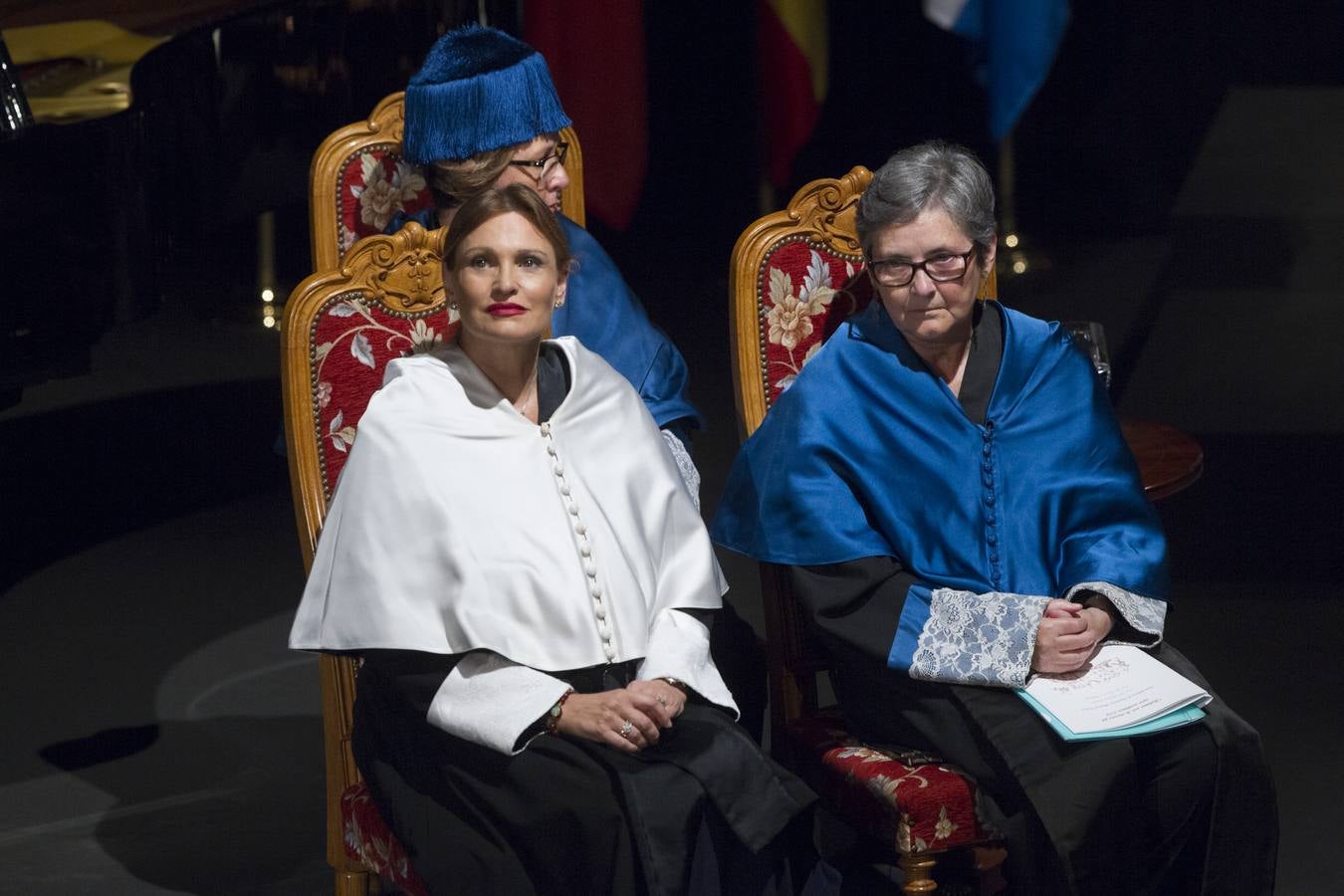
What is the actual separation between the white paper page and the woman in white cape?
0.42 meters

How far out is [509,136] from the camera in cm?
350

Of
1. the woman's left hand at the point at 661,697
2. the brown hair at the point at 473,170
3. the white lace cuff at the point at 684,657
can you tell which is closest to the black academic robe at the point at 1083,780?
the white lace cuff at the point at 684,657

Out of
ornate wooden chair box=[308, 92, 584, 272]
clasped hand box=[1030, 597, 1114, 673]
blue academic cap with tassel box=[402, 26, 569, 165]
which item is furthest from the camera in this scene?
ornate wooden chair box=[308, 92, 584, 272]

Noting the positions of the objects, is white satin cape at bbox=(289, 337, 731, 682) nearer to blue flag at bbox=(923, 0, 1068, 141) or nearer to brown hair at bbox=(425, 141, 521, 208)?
brown hair at bbox=(425, 141, 521, 208)

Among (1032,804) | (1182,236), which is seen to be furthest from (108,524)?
(1182,236)

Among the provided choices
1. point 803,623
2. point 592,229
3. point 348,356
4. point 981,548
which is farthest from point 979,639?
point 592,229

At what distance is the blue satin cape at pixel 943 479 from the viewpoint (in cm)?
322

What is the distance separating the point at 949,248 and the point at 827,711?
773 millimetres

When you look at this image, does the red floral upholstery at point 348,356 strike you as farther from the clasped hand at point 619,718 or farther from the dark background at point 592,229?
the dark background at point 592,229

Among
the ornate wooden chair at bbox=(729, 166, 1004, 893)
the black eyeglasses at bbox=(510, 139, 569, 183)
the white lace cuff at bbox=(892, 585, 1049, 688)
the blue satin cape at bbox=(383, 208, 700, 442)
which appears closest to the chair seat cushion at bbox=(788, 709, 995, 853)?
the ornate wooden chair at bbox=(729, 166, 1004, 893)

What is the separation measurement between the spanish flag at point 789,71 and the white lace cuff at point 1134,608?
4.32 m

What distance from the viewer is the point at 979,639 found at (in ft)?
10.1

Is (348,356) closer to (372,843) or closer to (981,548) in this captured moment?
(372,843)

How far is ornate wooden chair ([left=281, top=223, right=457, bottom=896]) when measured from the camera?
129 inches
